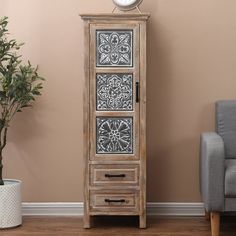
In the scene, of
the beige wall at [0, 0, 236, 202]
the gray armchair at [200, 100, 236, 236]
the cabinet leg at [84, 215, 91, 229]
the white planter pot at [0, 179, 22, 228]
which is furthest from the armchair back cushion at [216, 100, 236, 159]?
the white planter pot at [0, 179, 22, 228]

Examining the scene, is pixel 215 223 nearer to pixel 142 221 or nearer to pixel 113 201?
pixel 142 221

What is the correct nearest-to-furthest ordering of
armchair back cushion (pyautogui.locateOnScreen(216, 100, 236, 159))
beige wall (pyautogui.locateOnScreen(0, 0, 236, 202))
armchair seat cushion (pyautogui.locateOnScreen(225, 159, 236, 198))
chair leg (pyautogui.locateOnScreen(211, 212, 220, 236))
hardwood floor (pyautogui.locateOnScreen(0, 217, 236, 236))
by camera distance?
armchair seat cushion (pyautogui.locateOnScreen(225, 159, 236, 198)) < chair leg (pyautogui.locateOnScreen(211, 212, 220, 236)) < hardwood floor (pyautogui.locateOnScreen(0, 217, 236, 236)) < armchair back cushion (pyautogui.locateOnScreen(216, 100, 236, 159)) < beige wall (pyautogui.locateOnScreen(0, 0, 236, 202))

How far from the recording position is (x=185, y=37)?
4422 mm

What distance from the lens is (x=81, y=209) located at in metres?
4.48

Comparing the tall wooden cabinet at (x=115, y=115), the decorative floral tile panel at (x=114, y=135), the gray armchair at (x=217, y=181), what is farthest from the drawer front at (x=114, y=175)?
the gray armchair at (x=217, y=181)

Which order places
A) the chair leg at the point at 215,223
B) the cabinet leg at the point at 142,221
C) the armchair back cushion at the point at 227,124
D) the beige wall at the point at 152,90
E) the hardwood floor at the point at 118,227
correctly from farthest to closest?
the beige wall at the point at 152,90 < the armchair back cushion at the point at 227,124 < the cabinet leg at the point at 142,221 < the hardwood floor at the point at 118,227 < the chair leg at the point at 215,223

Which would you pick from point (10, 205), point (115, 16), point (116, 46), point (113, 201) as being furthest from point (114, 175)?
point (115, 16)

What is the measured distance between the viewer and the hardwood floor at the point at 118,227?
4.00 meters

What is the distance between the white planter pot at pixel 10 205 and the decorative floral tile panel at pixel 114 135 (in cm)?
64

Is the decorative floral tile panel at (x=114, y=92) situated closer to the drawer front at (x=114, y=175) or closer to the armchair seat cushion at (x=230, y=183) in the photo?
the drawer front at (x=114, y=175)

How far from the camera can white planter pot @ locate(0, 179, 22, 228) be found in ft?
13.4

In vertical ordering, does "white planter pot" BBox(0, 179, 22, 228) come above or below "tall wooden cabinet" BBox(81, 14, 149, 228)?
below

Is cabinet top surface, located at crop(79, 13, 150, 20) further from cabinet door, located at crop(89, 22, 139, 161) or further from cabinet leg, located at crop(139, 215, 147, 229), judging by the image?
cabinet leg, located at crop(139, 215, 147, 229)

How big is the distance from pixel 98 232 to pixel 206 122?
116 cm
